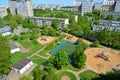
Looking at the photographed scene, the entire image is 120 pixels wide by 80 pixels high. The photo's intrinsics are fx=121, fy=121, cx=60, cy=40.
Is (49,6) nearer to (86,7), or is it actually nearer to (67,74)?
(86,7)

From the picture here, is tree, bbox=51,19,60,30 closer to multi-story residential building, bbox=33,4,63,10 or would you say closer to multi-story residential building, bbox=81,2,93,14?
multi-story residential building, bbox=81,2,93,14

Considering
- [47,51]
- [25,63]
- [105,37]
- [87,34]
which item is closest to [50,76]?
[25,63]

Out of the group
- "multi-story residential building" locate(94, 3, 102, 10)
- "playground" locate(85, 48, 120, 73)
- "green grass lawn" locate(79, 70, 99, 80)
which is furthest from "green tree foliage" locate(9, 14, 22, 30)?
"multi-story residential building" locate(94, 3, 102, 10)

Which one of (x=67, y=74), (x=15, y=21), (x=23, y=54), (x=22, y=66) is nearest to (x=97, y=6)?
(x=15, y=21)

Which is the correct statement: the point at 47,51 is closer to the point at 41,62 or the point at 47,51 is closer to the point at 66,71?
the point at 41,62

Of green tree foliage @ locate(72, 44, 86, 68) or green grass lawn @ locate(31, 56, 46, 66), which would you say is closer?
green tree foliage @ locate(72, 44, 86, 68)

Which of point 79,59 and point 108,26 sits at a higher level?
point 108,26

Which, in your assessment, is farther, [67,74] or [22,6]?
[22,6]

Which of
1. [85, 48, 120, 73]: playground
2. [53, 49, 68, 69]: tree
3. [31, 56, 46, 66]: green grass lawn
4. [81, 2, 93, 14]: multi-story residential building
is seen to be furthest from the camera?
[81, 2, 93, 14]: multi-story residential building

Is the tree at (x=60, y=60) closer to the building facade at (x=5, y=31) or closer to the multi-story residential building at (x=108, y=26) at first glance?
the multi-story residential building at (x=108, y=26)
